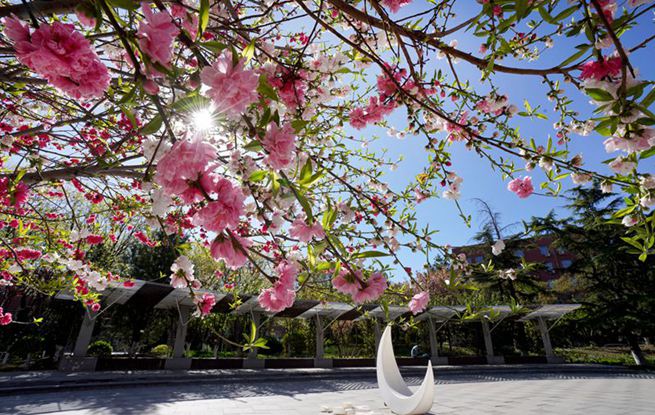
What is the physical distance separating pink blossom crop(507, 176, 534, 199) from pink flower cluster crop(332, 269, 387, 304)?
1635mm

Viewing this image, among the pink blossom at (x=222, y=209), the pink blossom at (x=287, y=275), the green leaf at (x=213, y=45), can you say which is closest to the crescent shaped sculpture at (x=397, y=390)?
the pink blossom at (x=287, y=275)

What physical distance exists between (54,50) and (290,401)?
726 cm

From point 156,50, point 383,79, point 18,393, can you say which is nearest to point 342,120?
point 383,79

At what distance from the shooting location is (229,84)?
0.94 m

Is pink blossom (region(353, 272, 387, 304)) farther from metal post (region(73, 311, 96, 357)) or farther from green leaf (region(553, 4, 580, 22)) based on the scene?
metal post (region(73, 311, 96, 357))

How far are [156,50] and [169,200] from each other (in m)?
0.60

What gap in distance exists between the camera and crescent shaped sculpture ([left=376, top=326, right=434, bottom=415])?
17.3 ft

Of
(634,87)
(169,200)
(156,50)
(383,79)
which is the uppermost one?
(383,79)

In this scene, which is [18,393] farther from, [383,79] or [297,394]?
[383,79]

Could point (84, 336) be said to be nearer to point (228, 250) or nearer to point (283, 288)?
point (283, 288)

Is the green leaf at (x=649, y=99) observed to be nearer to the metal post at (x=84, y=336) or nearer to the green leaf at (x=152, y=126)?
the green leaf at (x=152, y=126)

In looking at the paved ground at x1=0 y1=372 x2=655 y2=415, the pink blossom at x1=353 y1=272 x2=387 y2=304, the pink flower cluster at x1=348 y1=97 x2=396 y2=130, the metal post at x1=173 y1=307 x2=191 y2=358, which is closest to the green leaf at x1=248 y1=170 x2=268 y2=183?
the pink blossom at x1=353 y1=272 x2=387 y2=304

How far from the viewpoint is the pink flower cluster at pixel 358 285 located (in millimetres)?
1433

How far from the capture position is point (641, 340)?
86.7ft
